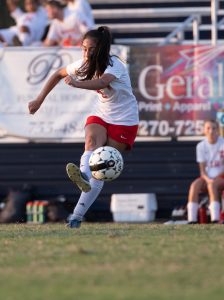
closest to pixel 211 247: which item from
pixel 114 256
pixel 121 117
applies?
pixel 114 256

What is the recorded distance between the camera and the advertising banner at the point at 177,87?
16.8 m

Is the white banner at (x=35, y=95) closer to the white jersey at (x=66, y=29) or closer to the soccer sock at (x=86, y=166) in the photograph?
the white jersey at (x=66, y=29)

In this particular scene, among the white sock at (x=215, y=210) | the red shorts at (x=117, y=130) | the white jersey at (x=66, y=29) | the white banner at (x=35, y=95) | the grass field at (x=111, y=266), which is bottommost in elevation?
the grass field at (x=111, y=266)

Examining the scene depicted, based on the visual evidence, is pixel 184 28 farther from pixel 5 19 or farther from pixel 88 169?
pixel 88 169

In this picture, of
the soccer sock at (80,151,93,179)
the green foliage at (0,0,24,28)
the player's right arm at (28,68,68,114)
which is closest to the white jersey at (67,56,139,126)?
the player's right arm at (28,68,68,114)

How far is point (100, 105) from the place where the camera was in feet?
36.9

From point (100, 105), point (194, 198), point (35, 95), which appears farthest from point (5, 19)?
point (100, 105)

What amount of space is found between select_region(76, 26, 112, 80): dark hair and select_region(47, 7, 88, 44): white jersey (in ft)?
20.3

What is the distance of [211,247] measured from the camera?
8.66 m

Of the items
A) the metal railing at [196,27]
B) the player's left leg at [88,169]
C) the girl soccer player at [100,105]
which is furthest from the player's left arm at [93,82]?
the metal railing at [196,27]

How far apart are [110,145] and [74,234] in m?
1.42

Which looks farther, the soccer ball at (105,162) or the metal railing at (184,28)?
the metal railing at (184,28)

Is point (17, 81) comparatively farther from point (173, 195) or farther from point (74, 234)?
point (74, 234)

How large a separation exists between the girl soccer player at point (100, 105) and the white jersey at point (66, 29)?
5952 millimetres
